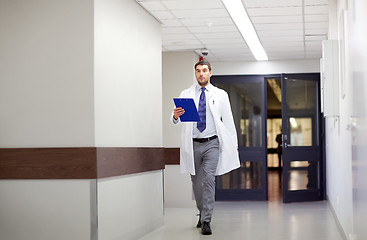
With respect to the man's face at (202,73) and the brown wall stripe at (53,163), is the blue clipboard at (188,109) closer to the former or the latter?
the man's face at (202,73)

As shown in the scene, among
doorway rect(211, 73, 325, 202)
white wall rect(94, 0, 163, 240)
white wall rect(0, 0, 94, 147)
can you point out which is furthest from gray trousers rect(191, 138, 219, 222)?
doorway rect(211, 73, 325, 202)

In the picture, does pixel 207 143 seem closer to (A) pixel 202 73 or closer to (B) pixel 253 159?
(A) pixel 202 73

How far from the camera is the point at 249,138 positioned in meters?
11.3

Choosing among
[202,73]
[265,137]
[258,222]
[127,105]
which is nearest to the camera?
[127,105]

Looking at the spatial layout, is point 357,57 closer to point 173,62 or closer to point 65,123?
point 65,123

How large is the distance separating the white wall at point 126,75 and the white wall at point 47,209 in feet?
1.61

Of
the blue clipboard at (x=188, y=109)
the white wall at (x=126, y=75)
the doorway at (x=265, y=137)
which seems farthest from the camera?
the doorway at (x=265, y=137)

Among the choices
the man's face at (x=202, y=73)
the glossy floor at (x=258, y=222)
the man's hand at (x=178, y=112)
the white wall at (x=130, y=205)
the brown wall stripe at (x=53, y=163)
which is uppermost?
the man's face at (x=202, y=73)

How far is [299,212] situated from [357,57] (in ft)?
17.7

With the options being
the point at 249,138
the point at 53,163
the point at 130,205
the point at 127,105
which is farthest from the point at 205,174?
the point at 249,138

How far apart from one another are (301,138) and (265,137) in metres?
0.71

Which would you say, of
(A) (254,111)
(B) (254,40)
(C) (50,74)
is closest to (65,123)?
(C) (50,74)

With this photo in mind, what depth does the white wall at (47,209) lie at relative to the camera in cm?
504

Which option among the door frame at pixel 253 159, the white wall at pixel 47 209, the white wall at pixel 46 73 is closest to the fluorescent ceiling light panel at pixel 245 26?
the door frame at pixel 253 159
